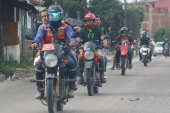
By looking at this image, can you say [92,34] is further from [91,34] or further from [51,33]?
[51,33]

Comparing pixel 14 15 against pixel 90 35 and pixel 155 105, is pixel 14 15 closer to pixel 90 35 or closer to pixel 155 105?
pixel 90 35

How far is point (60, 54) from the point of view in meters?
5.83

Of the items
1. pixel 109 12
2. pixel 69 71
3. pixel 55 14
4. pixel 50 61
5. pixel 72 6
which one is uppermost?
pixel 72 6

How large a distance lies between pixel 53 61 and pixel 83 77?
3.12 meters

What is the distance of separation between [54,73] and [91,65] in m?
2.75

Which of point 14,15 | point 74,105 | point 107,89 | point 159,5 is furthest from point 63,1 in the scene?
point 159,5

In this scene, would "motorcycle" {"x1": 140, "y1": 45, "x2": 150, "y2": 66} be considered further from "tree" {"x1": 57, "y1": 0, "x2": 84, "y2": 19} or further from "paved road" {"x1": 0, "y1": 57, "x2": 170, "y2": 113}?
"tree" {"x1": 57, "y1": 0, "x2": 84, "y2": 19}

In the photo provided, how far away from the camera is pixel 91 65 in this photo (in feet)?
27.7

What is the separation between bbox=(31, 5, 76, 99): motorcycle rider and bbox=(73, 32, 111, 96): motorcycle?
1787 mm

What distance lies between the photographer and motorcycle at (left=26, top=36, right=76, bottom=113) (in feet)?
18.3

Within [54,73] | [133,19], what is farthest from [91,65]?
[133,19]

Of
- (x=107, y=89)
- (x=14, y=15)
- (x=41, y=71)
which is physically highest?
(x=14, y=15)

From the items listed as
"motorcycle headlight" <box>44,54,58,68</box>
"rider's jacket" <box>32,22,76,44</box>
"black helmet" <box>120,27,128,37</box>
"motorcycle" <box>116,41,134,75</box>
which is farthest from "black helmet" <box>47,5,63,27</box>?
"black helmet" <box>120,27,128,37</box>

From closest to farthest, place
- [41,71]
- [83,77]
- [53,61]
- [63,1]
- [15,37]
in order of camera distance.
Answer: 1. [53,61]
2. [41,71]
3. [83,77]
4. [15,37]
5. [63,1]
